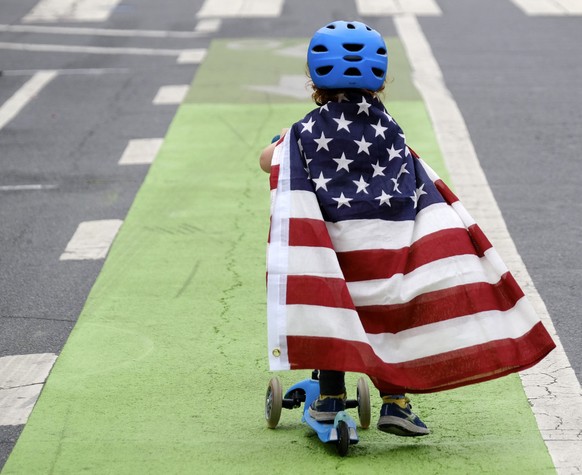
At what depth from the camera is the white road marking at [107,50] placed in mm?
16125

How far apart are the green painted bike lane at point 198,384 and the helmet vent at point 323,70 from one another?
1.56 metres

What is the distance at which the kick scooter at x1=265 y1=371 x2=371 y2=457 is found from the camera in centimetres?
510

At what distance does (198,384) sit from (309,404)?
3.10 ft

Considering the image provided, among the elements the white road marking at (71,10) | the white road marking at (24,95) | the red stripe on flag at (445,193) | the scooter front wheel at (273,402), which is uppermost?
the red stripe on flag at (445,193)

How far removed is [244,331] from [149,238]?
2.07 m

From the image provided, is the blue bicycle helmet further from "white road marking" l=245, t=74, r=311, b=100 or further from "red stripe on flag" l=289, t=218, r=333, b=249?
"white road marking" l=245, t=74, r=311, b=100

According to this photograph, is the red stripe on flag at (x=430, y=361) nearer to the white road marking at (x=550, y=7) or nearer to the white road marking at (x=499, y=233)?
the white road marking at (x=499, y=233)

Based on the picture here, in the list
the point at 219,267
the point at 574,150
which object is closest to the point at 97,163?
the point at 219,267

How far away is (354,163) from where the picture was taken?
515 cm

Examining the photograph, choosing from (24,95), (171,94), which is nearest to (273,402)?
(171,94)

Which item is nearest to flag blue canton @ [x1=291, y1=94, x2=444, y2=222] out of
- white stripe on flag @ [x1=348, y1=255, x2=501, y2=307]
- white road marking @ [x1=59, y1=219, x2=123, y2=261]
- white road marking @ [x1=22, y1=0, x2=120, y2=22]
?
white stripe on flag @ [x1=348, y1=255, x2=501, y2=307]

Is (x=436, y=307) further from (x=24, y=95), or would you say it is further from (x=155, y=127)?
(x=24, y=95)

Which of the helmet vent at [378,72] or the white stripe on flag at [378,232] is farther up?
the helmet vent at [378,72]

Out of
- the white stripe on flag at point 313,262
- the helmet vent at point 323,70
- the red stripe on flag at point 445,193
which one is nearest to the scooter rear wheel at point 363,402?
the white stripe on flag at point 313,262
